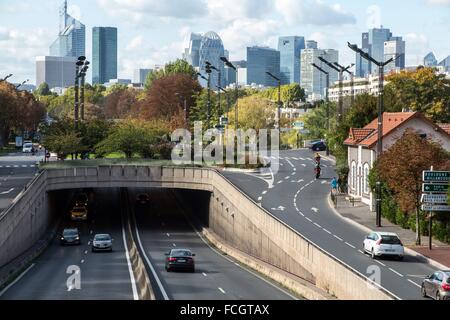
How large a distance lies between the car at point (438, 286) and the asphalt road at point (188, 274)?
6290 millimetres

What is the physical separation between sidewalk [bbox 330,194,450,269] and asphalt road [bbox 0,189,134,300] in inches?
537

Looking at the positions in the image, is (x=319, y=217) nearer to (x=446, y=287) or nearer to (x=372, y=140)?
(x=372, y=140)

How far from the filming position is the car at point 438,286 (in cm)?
3025

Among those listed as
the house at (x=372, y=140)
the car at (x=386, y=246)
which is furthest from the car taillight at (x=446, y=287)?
the house at (x=372, y=140)

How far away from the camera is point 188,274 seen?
1876 inches

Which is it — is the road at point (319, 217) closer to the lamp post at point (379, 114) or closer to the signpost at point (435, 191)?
the lamp post at point (379, 114)

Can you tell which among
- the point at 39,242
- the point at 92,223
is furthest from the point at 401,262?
the point at 92,223

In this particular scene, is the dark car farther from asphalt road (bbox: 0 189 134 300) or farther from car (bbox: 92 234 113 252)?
car (bbox: 92 234 113 252)

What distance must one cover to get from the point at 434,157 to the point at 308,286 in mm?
14373

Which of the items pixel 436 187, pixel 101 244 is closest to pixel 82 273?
pixel 101 244

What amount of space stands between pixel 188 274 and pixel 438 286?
62.7 feet

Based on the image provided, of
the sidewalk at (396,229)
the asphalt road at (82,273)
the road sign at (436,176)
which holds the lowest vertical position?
the asphalt road at (82,273)
